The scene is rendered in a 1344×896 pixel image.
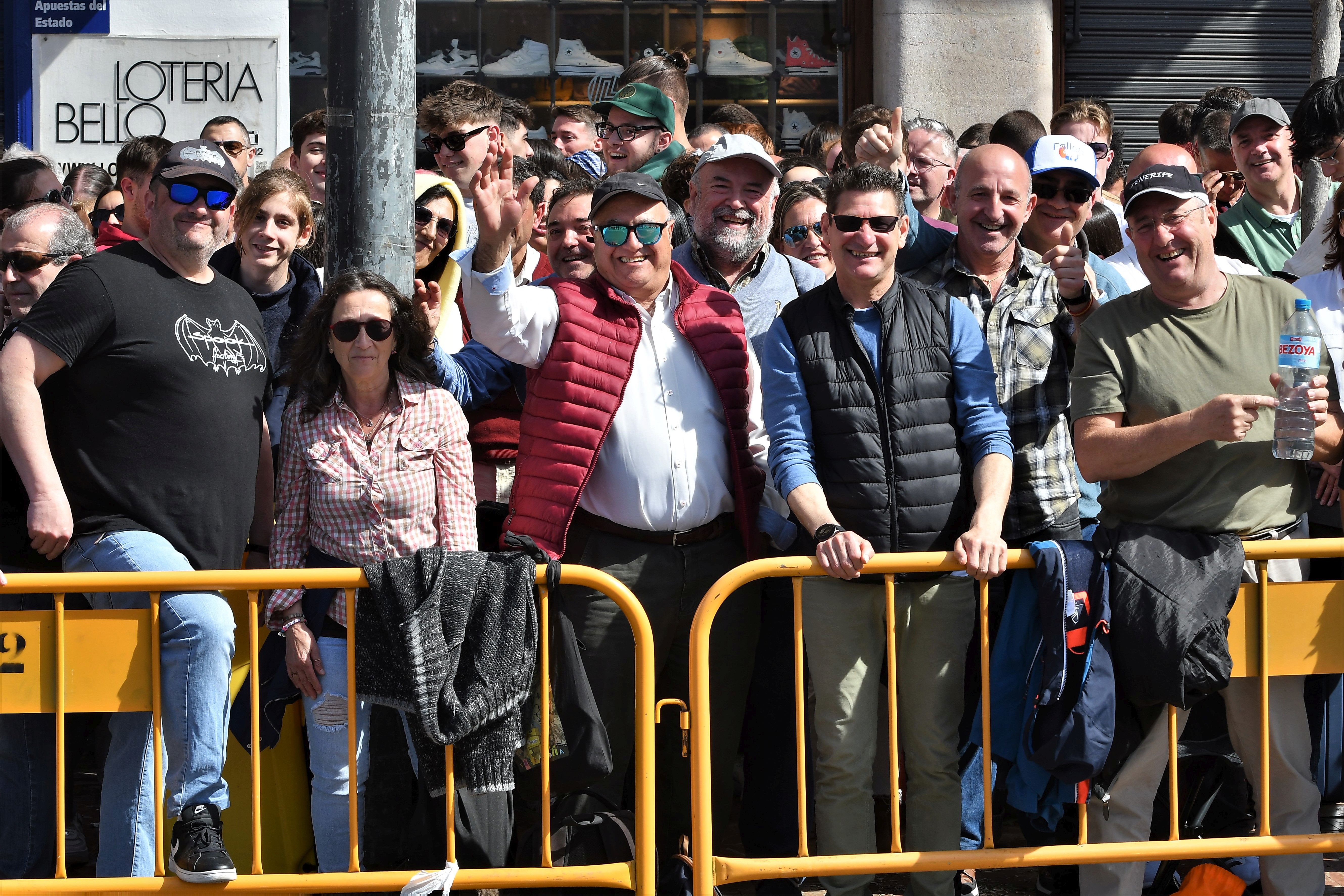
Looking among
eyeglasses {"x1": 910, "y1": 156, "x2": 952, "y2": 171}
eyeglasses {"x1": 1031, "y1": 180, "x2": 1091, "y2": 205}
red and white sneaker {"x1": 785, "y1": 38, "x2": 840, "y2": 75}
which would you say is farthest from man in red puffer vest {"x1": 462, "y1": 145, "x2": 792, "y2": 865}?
red and white sneaker {"x1": 785, "y1": 38, "x2": 840, "y2": 75}

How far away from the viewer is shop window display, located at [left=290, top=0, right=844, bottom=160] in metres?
9.52

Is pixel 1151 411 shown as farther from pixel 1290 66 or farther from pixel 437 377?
pixel 1290 66

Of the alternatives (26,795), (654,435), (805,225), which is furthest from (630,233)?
(26,795)

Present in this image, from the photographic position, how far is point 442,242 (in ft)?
16.4

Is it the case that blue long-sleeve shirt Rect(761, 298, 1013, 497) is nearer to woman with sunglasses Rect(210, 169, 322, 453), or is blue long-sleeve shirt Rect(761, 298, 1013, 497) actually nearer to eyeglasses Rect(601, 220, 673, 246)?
eyeglasses Rect(601, 220, 673, 246)

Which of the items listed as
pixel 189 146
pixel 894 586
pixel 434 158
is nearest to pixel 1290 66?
pixel 434 158

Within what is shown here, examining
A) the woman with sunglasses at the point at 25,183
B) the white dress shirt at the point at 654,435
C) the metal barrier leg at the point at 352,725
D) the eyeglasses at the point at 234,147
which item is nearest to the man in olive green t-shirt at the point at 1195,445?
the white dress shirt at the point at 654,435

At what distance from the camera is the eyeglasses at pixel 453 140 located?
553 centimetres

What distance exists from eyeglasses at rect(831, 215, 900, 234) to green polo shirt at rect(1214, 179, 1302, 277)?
7.91ft

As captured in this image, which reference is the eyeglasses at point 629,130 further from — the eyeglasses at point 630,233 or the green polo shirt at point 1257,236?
the green polo shirt at point 1257,236

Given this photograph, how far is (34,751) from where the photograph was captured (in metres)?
4.30

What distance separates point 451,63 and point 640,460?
5953mm

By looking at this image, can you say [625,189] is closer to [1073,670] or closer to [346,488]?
[346,488]

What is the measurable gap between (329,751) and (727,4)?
6921 mm
